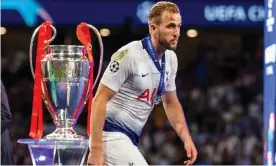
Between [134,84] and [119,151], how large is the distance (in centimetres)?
35

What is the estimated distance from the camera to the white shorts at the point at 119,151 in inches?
157

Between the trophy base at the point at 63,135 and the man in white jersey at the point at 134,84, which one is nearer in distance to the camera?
the man in white jersey at the point at 134,84

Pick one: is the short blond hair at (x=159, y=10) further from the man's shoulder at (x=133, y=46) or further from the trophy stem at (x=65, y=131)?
the trophy stem at (x=65, y=131)

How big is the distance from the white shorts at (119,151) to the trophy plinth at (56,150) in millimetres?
271

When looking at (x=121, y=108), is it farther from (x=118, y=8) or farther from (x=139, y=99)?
(x=118, y=8)

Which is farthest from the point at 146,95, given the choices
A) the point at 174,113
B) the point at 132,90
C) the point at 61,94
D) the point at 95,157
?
the point at 61,94

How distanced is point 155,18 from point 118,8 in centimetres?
586

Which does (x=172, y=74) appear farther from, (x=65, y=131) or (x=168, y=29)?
(x=65, y=131)

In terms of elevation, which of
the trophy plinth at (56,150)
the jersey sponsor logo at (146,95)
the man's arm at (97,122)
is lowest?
the trophy plinth at (56,150)

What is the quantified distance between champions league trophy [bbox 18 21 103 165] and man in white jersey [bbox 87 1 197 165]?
0.30m

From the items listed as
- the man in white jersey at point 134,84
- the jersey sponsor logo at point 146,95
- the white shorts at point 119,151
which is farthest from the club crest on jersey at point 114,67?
the white shorts at point 119,151

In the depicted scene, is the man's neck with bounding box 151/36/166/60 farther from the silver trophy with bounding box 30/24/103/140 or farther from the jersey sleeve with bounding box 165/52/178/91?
the silver trophy with bounding box 30/24/103/140

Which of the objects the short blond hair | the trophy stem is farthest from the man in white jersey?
the trophy stem

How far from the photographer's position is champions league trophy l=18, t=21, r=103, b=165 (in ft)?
14.2
